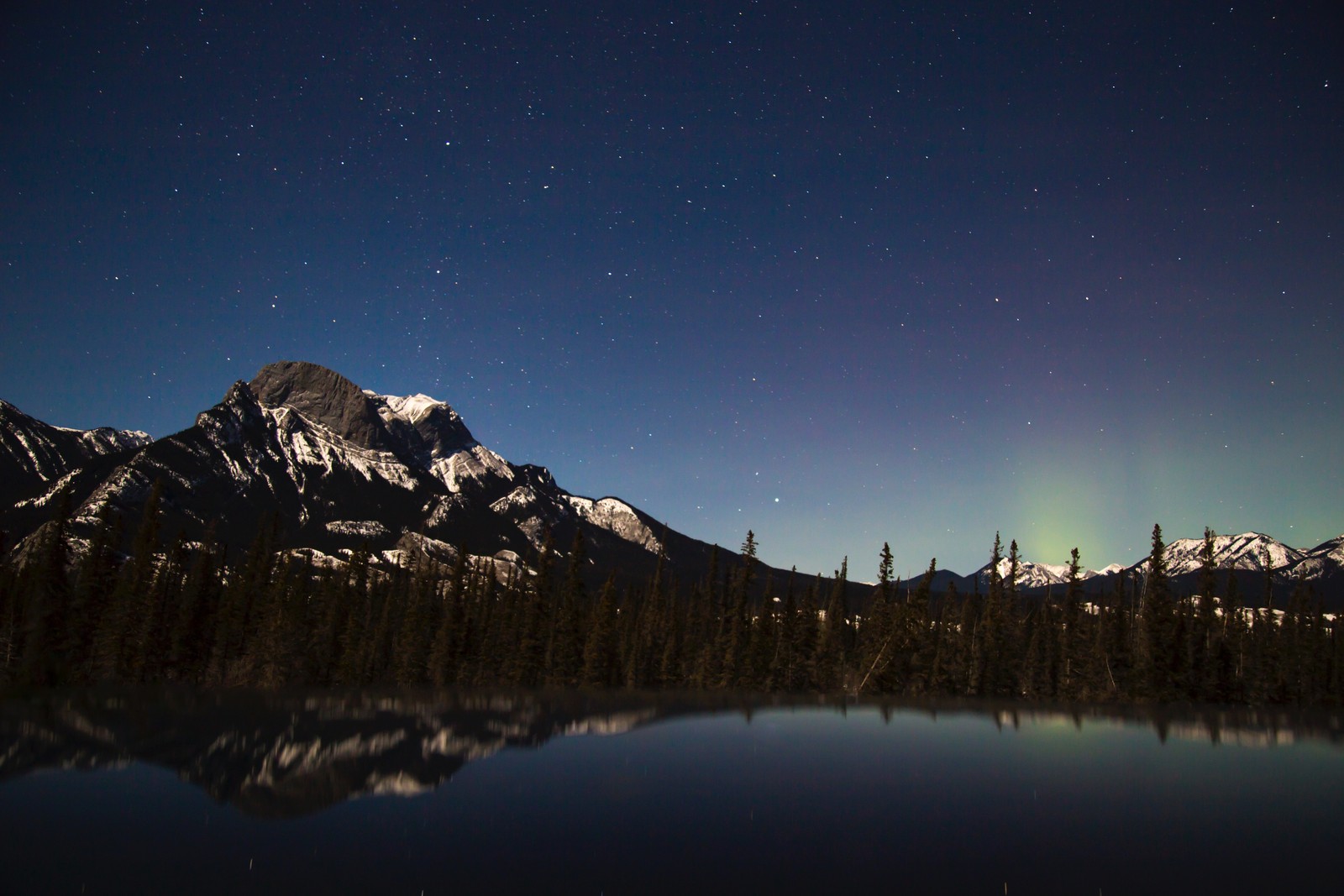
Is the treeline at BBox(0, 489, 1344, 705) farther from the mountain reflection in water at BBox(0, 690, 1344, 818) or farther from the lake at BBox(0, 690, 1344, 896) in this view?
the lake at BBox(0, 690, 1344, 896)

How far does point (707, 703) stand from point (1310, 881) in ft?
189

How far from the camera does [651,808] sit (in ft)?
97.1

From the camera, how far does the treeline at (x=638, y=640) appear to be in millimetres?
89688

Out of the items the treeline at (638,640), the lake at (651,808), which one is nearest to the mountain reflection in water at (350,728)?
the lake at (651,808)

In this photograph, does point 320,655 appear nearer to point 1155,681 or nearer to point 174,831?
point 174,831

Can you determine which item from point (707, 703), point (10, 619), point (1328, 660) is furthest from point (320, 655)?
point (1328, 660)

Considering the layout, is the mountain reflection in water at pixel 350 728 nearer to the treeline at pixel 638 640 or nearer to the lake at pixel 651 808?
the lake at pixel 651 808

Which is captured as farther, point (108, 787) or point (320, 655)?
point (320, 655)

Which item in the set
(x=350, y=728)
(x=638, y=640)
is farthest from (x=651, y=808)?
(x=638, y=640)

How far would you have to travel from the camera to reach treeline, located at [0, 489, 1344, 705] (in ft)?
294

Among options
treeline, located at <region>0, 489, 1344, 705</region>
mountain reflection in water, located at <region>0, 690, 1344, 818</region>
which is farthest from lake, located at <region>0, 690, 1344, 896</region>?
treeline, located at <region>0, 489, 1344, 705</region>

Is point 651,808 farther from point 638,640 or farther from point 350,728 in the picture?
point 638,640

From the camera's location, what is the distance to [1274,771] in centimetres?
3991

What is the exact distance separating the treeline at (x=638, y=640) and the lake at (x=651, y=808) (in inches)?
1460
